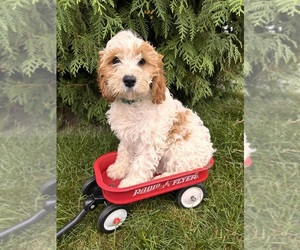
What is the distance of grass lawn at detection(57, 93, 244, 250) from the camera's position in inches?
75.7

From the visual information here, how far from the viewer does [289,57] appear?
120 centimetres

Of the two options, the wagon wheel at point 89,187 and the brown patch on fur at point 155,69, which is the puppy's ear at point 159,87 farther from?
the wagon wheel at point 89,187

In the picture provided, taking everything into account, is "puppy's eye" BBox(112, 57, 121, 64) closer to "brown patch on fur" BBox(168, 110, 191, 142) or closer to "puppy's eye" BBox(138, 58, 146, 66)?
"puppy's eye" BBox(138, 58, 146, 66)

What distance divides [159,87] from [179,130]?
0.34 m

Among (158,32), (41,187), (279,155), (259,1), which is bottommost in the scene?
(41,187)

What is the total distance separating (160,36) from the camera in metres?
2.74

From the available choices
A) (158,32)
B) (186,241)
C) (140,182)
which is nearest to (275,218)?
(186,241)

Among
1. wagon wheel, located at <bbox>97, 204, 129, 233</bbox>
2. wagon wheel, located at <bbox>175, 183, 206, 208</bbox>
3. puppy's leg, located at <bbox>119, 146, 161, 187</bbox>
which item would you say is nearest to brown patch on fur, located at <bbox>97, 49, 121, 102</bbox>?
puppy's leg, located at <bbox>119, 146, 161, 187</bbox>

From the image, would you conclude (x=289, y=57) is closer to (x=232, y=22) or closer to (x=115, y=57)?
(x=115, y=57)

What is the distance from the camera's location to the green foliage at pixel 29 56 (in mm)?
1194

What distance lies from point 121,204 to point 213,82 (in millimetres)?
1710

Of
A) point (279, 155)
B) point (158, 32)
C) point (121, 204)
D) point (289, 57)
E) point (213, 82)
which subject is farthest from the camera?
point (213, 82)

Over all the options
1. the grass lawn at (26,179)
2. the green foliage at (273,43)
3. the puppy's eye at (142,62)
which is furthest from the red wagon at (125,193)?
the green foliage at (273,43)

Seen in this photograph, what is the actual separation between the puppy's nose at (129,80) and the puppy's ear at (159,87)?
154 millimetres
